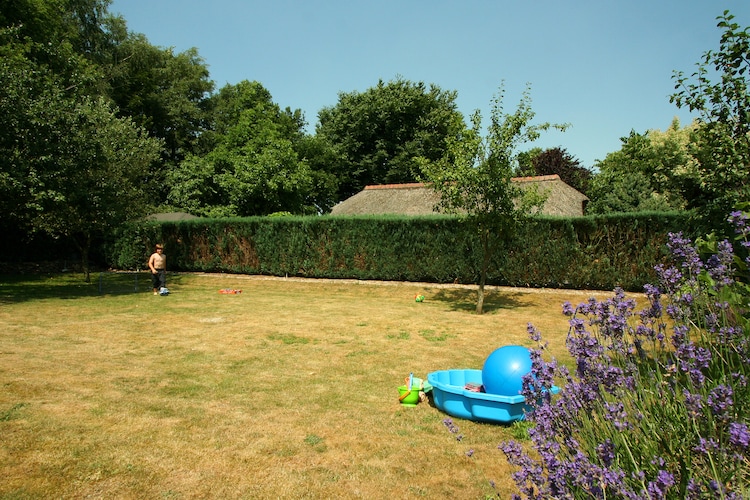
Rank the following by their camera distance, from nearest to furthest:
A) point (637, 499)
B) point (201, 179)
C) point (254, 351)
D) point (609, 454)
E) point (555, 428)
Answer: point (637, 499)
point (609, 454)
point (555, 428)
point (254, 351)
point (201, 179)

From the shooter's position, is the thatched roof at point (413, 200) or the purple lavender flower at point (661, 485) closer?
the purple lavender flower at point (661, 485)

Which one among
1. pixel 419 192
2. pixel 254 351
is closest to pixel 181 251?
pixel 419 192

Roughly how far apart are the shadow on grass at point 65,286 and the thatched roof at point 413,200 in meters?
11.5

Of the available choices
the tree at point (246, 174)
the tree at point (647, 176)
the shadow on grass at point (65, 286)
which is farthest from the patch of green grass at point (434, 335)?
the tree at point (246, 174)

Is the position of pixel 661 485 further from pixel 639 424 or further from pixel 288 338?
pixel 288 338

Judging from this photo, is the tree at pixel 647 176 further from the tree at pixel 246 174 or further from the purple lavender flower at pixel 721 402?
the tree at pixel 246 174

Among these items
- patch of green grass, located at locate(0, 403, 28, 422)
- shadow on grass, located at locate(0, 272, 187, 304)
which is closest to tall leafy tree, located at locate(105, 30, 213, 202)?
shadow on grass, located at locate(0, 272, 187, 304)

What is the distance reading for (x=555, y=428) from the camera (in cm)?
268

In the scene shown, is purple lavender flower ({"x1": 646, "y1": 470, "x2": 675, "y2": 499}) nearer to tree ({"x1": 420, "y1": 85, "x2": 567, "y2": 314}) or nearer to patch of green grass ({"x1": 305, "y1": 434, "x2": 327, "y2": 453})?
patch of green grass ({"x1": 305, "y1": 434, "x2": 327, "y2": 453})

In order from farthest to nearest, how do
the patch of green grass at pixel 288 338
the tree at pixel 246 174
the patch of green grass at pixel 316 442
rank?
the tree at pixel 246 174 < the patch of green grass at pixel 288 338 < the patch of green grass at pixel 316 442

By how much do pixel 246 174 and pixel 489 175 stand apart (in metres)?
20.0

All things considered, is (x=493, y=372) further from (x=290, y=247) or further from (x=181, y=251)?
(x=181, y=251)

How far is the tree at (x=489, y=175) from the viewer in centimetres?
1155

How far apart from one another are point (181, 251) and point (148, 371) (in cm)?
1791
